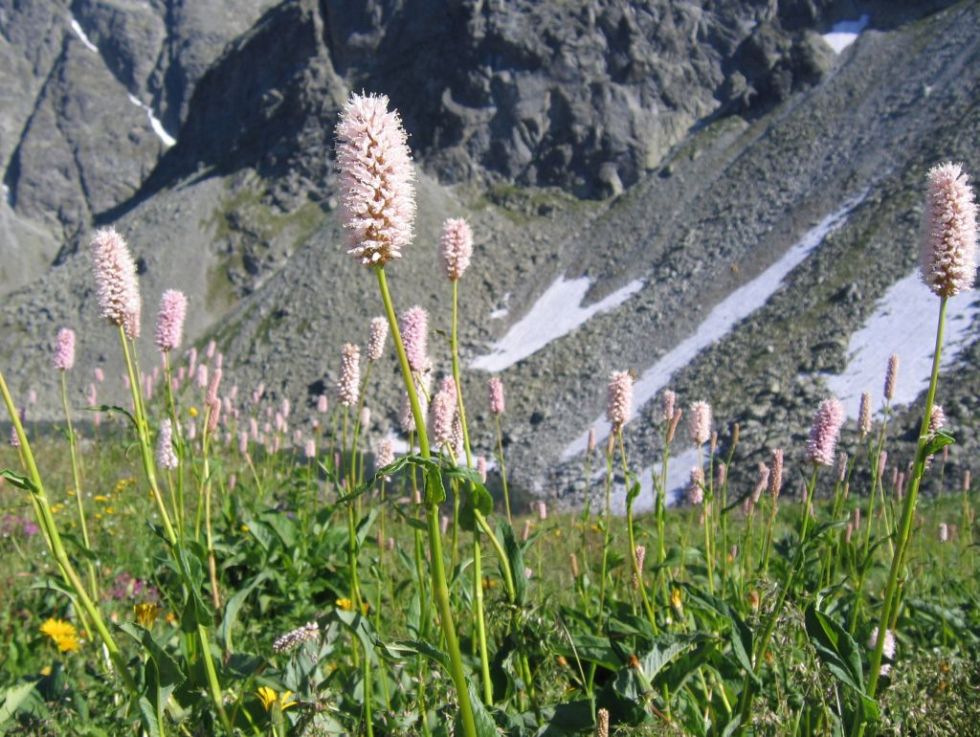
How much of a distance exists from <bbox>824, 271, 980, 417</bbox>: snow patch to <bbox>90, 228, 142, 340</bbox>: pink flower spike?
23984 mm

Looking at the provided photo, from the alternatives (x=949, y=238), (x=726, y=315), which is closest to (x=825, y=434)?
(x=949, y=238)

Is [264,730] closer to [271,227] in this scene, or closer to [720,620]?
[720,620]

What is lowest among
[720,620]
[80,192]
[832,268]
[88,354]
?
[88,354]

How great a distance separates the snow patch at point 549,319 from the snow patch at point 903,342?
66.2 feet

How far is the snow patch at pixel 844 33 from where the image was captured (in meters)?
64.2

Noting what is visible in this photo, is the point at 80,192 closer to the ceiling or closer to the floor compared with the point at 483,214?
closer to the ceiling

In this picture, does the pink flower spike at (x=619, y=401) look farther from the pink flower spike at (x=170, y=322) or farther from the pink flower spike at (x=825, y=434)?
the pink flower spike at (x=170, y=322)

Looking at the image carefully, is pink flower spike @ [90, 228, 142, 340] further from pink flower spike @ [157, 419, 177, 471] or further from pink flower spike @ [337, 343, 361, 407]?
pink flower spike @ [157, 419, 177, 471]

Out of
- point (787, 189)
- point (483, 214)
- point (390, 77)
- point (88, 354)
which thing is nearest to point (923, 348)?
point (787, 189)

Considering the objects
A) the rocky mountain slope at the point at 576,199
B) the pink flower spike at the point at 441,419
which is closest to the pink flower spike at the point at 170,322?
the pink flower spike at the point at 441,419

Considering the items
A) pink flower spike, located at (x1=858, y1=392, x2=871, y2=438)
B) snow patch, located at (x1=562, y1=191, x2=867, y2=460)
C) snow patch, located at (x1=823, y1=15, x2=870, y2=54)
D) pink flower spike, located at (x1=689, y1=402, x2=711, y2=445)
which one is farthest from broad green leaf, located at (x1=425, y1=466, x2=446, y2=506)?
snow patch, located at (x1=823, y1=15, x2=870, y2=54)

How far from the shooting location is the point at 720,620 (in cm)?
375

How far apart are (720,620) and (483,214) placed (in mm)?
75757

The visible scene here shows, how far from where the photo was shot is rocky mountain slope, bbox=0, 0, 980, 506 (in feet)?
117
